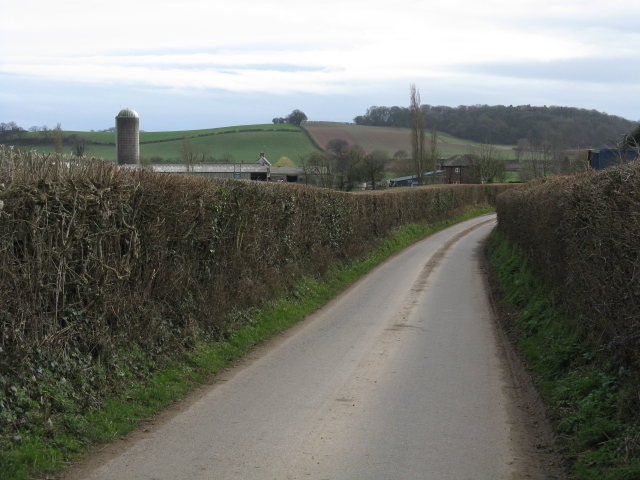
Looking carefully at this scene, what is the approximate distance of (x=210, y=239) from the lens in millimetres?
11633

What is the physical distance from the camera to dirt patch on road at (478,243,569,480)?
20.9ft

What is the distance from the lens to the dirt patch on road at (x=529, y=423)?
20.9ft

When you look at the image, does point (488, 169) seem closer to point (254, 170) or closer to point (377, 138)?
point (377, 138)

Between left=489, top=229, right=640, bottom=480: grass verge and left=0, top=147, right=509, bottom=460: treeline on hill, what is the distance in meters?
5.16

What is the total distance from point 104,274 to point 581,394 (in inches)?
239

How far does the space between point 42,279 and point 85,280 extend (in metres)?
0.74

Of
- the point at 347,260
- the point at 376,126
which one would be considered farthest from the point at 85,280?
the point at 376,126

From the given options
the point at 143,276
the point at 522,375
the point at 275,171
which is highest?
the point at 275,171

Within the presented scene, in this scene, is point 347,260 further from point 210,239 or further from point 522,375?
point 522,375

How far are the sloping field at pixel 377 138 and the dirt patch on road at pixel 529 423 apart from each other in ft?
289

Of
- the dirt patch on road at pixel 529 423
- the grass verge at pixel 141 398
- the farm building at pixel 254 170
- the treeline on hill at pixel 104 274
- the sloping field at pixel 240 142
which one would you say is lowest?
the dirt patch on road at pixel 529 423

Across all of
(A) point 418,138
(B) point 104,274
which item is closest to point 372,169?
(A) point 418,138

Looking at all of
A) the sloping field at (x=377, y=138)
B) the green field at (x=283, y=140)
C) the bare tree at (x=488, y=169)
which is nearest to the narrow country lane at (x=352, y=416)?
the bare tree at (x=488, y=169)

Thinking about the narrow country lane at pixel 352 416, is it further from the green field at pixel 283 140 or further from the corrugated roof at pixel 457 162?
the corrugated roof at pixel 457 162
